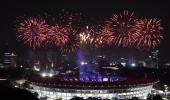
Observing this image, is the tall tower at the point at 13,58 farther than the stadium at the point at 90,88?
Yes

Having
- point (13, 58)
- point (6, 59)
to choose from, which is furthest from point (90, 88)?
point (6, 59)

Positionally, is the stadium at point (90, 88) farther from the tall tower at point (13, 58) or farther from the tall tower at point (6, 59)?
the tall tower at point (6, 59)

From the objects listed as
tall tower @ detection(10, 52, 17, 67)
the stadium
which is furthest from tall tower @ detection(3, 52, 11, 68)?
the stadium

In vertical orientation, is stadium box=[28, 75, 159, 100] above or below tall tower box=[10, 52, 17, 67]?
below

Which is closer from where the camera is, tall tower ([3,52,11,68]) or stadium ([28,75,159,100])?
stadium ([28,75,159,100])

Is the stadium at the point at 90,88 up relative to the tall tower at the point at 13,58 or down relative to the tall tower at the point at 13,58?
down

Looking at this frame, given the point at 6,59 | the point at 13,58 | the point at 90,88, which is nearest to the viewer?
the point at 90,88

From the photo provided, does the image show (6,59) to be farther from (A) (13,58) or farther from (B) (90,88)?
(B) (90,88)

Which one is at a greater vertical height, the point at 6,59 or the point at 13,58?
the point at 13,58

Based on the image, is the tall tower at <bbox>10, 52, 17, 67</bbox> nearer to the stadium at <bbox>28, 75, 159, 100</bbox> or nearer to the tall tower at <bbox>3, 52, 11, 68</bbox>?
the tall tower at <bbox>3, 52, 11, 68</bbox>

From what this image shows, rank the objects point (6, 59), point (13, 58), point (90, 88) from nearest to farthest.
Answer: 1. point (90, 88)
2. point (13, 58)
3. point (6, 59)

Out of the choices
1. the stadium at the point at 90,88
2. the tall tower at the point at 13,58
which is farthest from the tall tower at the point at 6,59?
the stadium at the point at 90,88

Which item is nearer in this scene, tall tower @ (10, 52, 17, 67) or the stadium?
the stadium
